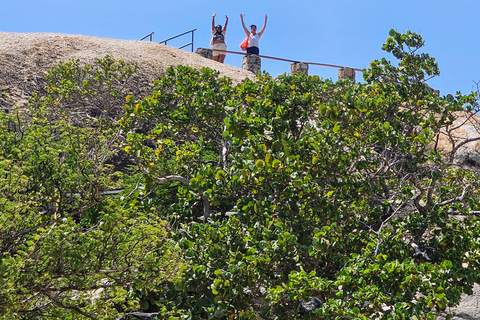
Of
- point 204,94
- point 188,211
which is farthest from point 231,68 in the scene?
point 188,211

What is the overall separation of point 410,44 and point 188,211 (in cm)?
438

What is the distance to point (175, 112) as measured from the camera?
34.9ft

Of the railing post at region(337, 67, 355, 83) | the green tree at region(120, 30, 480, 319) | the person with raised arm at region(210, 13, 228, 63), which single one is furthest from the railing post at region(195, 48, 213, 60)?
the green tree at region(120, 30, 480, 319)

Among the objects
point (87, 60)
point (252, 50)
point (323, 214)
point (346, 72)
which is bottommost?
point (323, 214)

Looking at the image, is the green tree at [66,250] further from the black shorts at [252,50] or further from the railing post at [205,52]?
the railing post at [205,52]

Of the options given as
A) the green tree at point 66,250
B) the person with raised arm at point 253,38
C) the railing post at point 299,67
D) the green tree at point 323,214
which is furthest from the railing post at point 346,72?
the green tree at point 66,250

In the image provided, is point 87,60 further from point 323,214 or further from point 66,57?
point 323,214

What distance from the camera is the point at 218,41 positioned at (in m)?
21.2

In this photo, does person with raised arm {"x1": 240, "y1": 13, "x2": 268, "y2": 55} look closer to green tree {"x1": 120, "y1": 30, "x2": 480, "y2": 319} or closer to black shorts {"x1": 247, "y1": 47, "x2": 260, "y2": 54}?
black shorts {"x1": 247, "y1": 47, "x2": 260, "y2": 54}

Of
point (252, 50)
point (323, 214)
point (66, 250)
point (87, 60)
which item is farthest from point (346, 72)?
point (66, 250)

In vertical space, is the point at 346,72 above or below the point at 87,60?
above

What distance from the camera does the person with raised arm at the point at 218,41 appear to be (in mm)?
20667

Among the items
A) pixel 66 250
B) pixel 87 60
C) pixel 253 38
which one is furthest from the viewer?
pixel 253 38

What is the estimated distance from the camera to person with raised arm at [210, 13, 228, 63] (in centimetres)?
2067
